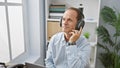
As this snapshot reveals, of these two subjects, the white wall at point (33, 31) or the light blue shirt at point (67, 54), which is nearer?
the light blue shirt at point (67, 54)

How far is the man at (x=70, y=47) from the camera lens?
1247mm

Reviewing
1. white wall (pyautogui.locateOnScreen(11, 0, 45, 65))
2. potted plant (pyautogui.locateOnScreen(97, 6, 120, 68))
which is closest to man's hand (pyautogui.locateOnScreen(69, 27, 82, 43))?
potted plant (pyautogui.locateOnScreen(97, 6, 120, 68))

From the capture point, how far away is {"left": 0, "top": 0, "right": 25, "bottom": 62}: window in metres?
1.67

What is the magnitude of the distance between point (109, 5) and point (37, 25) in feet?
3.51

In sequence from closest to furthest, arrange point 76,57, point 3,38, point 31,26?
point 76,57, point 3,38, point 31,26

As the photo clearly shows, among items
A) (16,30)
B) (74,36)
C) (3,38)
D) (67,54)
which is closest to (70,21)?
(74,36)

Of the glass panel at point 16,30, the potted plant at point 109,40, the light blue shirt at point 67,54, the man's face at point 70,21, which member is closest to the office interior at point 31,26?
the glass panel at point 16,30

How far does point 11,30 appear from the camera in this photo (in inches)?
72.9

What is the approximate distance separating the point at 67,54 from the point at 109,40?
96cm

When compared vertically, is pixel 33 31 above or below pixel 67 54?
above

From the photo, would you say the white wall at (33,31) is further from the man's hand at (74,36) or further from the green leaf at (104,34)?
the man's hand at (74,36)

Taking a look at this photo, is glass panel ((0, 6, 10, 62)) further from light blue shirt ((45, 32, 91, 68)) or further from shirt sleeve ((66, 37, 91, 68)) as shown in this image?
shirt sleeve ((66, 37, 91, 68))

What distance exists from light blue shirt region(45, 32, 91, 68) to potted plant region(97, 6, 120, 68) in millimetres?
721

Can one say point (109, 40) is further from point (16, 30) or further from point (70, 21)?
point (16, 30)
